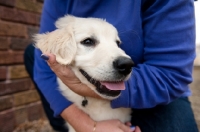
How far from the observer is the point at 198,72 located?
1.34 m

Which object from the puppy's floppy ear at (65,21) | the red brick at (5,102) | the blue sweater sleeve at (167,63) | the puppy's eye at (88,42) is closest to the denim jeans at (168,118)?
the blue sweater sleeve at (167,63)

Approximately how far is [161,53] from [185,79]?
13 cm

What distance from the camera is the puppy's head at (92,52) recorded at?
0.79 metres

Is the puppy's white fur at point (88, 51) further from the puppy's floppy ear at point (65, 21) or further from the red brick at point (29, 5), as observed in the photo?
the red brick at point (29, 5)

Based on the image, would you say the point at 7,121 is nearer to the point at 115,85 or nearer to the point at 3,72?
the point at 3,72

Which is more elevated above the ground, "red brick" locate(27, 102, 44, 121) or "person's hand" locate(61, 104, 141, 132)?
"person's hand" locate(61, 104, 141, 132)

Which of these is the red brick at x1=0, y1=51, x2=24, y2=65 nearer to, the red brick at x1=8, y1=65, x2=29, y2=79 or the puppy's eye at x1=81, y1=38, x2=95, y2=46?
the red brick at x1=8, y1=65, x2=29, y2=79

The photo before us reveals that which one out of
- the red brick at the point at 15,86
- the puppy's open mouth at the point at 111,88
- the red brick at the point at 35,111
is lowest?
the red brick at the point at 35,111

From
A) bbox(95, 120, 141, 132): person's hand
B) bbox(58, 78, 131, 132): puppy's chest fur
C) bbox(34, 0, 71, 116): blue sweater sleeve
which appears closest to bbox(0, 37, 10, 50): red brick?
bbox(34, 0, 71, 116): blue sweater sleeve

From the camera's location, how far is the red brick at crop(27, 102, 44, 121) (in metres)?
1.66

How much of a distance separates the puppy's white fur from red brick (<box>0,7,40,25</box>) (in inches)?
19.6

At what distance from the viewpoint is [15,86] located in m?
1.51

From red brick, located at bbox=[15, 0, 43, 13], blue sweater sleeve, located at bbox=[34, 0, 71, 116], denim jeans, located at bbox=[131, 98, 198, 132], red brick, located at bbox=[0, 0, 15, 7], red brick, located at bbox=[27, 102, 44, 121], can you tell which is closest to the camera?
denim jeans, located at bbox=[131, 98, 198, 132]

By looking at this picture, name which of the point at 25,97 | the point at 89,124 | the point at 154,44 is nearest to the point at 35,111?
the point at 25,97
